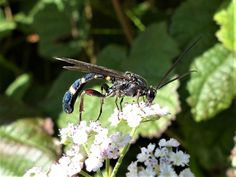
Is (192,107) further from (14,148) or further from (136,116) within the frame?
(136,116)

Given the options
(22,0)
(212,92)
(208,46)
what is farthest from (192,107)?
(22,0)

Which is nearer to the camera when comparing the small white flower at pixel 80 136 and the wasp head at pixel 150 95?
the small white flower at pixel 80 136

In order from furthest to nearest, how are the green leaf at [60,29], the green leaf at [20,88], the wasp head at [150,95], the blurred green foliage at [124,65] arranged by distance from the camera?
1. the green leaf at [60,29]
2. the green leaf at [20,88]
3. the blurred green foliage at [124,65]
4. the wasp head at [150,95]

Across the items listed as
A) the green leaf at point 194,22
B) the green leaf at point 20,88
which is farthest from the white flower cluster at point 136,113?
the green leaf at point 20,88

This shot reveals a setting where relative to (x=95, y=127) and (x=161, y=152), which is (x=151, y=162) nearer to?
(x=161, y=152)

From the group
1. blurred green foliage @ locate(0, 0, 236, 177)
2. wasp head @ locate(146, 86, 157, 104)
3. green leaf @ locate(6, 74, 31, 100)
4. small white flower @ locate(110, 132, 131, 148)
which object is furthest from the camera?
green leaf @ locate(6, 74, 31, 100)

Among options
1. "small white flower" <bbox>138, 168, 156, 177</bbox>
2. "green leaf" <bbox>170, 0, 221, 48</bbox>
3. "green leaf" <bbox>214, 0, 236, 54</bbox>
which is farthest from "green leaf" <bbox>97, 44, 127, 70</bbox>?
"small white flower" <bbox>138, 168, 156, 177</bbox>

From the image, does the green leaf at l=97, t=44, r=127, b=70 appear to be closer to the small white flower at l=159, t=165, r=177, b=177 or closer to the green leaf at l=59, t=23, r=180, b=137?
the green leaf at l=59, t=23, r=180, b=137

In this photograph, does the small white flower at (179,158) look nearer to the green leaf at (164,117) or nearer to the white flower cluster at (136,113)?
the white flower cluster at (136,113)
